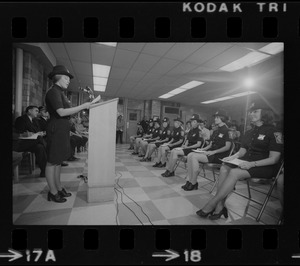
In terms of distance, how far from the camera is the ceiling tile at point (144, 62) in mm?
3406

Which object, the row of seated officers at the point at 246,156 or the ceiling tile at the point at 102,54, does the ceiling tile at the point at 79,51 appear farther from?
the row of seated officers at the point at 246,156

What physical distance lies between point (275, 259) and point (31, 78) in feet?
15.6

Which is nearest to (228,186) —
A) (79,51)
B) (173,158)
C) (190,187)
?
(190,187)

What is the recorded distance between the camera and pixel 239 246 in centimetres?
128

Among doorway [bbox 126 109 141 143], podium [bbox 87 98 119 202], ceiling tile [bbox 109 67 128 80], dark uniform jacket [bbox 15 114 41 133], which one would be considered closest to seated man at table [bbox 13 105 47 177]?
dark uniform jacket [bbox 15 114 41 133]

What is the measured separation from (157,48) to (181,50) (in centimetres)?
51

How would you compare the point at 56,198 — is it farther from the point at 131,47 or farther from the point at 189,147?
the point at 131,47

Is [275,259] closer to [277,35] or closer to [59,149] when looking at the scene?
[277,35]

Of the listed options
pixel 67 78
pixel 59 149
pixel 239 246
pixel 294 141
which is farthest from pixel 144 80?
pixel 239 246

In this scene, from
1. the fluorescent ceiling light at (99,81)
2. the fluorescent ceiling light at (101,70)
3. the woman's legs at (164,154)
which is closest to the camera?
the woman's legs at (164,154)

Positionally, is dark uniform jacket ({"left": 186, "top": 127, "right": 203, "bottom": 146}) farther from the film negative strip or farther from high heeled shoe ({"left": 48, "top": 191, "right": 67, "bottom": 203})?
high heeled shoe ({"left": 48, "top": 191, "right": 67, "bottom": 203})

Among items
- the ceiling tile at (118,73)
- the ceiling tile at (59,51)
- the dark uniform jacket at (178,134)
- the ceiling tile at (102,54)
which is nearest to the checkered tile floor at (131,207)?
the dark uniform jacket at (178,134)

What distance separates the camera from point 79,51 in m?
3.19

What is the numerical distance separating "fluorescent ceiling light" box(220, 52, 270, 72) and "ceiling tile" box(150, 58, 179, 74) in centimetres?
132
